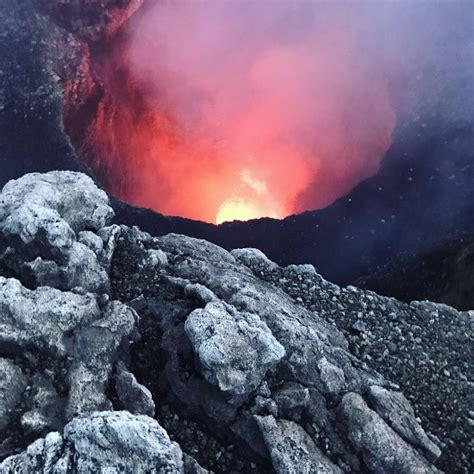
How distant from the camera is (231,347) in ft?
29.3

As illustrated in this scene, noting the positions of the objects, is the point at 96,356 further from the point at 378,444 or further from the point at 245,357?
the point at 378,444

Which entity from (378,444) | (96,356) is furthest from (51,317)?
(378,444)

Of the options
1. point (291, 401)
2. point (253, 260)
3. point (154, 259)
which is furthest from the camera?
point (253, 260)

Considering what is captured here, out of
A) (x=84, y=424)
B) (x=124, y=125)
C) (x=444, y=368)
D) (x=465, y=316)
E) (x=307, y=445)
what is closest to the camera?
(x=84, y=424)

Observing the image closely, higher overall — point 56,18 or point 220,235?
point 56,18

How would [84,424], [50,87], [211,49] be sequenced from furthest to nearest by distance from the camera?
1. [211,49]
2. [50,87]
3. [84,424]

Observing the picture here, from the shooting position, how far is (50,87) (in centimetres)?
2291

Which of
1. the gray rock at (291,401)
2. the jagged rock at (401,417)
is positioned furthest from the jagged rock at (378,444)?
the gray rock at (291,401)

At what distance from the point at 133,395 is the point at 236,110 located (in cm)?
2391

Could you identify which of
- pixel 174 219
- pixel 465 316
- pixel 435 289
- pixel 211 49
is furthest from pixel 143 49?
pixel 465 316

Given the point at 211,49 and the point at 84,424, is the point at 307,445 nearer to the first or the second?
the point at 84,424

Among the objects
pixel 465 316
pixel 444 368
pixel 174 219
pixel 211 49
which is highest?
pixel 211 49

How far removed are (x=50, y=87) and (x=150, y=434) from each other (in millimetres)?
19205

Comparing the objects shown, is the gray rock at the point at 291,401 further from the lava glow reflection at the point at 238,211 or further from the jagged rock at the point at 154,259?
the lava glow reflection at the point at 238,211
